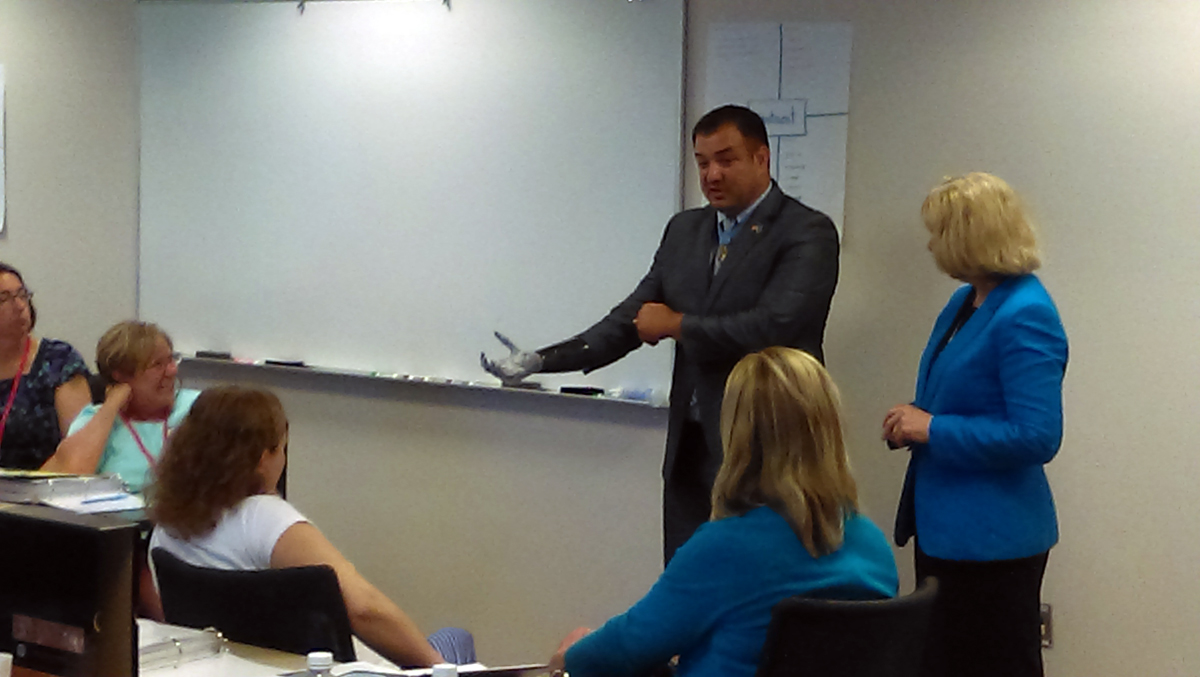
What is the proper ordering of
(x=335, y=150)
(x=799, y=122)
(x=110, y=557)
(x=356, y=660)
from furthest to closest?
1. (x=335, y=150)
2. (x=799, y=122)
3. (x=356, y=660)
4. (x=110, y=557)

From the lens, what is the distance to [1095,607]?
3121mm

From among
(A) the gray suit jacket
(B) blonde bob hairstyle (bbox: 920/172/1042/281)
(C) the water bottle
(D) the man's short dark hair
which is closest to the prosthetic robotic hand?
(A) the gray suit jacket

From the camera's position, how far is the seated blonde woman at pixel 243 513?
2.09 m

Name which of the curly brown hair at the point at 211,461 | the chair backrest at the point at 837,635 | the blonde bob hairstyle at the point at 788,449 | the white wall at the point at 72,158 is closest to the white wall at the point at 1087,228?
the blonde bob hairstyle at the point at 788,449

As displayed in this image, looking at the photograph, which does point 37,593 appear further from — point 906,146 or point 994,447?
point 906,146

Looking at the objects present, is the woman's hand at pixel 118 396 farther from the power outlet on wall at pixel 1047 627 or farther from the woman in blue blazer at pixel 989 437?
the power outlet on wall at pixel 1047 627

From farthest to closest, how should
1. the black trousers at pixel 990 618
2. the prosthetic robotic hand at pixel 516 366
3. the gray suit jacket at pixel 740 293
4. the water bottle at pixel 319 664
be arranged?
the prosthetic robotic hand at pixel 516 366, the gray suit jacket at pixel 740 293, the black trousers at pixel 990 618, the water bottle at pixel 319 664

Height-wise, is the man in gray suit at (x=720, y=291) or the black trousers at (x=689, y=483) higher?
the man in gray suit at (x=720, y=291)

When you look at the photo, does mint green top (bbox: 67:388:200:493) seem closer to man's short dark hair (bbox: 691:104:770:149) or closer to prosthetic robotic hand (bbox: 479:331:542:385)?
prosthetic robotic hand (bbox: 479:331:542:385)

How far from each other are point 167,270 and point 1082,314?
3.21 m

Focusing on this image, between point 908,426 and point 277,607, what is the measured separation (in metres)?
1.39

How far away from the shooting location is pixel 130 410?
308cm

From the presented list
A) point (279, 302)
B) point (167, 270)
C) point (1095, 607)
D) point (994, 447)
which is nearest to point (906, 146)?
point (994, 447)

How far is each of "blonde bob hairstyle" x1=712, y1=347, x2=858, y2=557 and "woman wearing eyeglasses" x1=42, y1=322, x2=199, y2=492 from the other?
5.43ft
